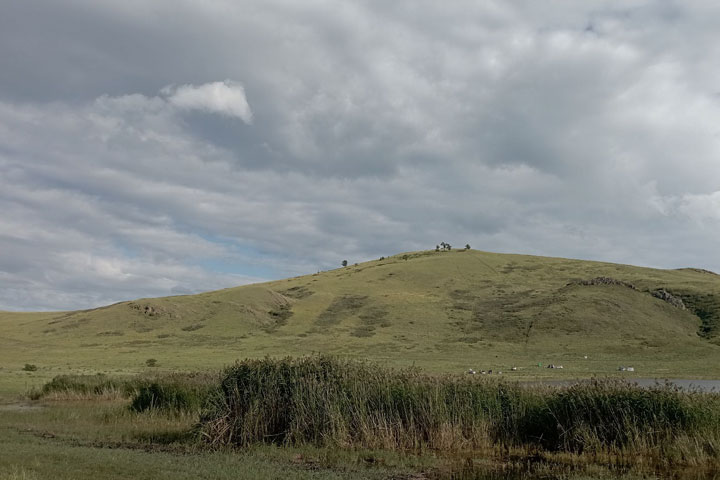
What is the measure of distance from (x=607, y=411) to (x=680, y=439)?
2130 mm

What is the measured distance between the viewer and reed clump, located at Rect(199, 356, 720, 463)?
699 inches

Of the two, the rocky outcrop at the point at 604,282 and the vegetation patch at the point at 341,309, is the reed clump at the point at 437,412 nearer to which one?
the vegetation patch at the point at 341,309

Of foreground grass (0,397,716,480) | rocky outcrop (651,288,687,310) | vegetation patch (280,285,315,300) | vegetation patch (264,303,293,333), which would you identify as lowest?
foreground grass (0,397,716,480)

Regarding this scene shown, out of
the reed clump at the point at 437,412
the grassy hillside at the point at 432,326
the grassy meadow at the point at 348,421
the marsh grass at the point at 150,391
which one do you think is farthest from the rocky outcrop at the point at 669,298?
the marsh grass at the point at 150,391

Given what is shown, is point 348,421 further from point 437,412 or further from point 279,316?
point 279,316

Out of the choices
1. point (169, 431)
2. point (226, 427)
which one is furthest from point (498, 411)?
point (169, 431)

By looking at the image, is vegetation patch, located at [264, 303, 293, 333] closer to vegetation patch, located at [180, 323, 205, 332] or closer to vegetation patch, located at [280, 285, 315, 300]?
vegetation patch, located at [280, 285, 315, 300]

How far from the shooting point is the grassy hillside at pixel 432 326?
6356 cm

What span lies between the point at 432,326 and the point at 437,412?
72.4m

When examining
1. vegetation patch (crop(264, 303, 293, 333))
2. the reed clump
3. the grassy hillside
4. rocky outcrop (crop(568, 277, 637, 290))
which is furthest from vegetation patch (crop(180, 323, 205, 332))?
the reed clump

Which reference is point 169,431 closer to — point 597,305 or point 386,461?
point 386,461

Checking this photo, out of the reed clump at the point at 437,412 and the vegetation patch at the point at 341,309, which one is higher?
the vegetation patch at the point at 341,309

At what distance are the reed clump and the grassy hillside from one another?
2987 centimetres

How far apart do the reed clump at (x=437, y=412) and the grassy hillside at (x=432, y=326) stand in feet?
98.0
